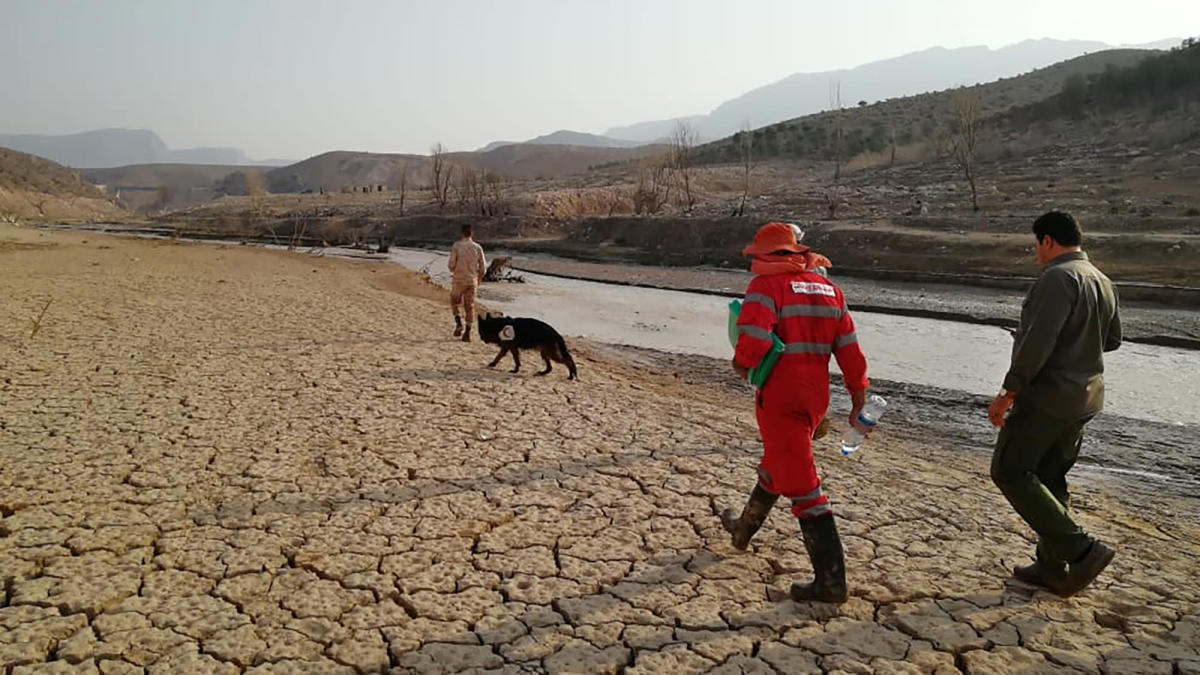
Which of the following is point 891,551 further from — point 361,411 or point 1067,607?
point 361,411

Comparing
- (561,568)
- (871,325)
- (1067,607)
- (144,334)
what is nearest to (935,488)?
(1067,607)

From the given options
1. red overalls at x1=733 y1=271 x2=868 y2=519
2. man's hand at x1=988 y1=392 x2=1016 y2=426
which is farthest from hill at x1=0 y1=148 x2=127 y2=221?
man's hand at x1=988 y1=392 x2=1016 y2=426

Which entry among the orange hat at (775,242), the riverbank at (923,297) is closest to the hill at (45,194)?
the riverbank at (923,297)

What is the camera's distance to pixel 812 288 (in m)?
3.13

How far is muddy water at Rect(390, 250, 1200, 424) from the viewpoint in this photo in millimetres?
10383

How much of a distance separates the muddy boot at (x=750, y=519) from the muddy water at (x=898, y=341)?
793 centimetres

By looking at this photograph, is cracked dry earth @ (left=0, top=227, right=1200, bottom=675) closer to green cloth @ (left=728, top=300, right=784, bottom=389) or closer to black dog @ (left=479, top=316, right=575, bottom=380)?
black dog @ (left=479, top=316, right=575, bottom=380)

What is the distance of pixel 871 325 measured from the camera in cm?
1596

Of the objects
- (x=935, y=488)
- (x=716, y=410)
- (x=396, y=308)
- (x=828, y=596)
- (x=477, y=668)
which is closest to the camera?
(x=477, y=668)

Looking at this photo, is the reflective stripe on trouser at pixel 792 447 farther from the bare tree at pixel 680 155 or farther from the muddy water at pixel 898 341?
the bare tree at pixel 680 155

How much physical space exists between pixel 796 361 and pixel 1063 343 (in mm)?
1252

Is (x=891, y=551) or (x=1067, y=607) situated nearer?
(x=1067, y=607)

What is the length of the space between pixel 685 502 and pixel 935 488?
204 cm

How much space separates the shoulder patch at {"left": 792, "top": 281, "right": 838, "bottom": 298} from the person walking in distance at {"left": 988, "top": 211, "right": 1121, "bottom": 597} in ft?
2.79
